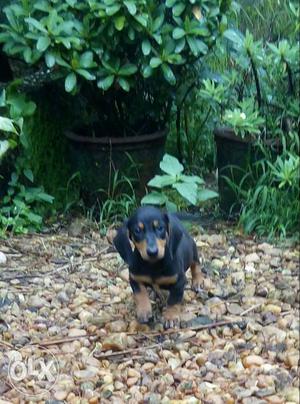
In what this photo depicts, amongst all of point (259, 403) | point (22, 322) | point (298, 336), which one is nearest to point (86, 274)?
point (22, 322)

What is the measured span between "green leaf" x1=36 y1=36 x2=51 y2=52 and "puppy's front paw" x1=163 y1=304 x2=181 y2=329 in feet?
5.56

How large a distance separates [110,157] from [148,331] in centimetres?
179

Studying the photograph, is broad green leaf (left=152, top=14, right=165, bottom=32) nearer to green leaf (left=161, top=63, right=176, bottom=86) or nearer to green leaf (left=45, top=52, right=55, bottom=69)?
green leaf (left=161, top=63, right=176, bottom=86)

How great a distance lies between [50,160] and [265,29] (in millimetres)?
1775

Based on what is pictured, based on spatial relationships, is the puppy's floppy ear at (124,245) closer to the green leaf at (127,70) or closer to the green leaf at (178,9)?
the green leaf at (127,70)

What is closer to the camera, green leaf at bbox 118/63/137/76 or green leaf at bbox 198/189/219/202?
green leaf at bbox 198/189/219/202

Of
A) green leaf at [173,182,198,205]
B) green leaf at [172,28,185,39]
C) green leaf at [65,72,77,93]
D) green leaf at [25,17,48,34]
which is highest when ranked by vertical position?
green leaf at [172,28,185,39]

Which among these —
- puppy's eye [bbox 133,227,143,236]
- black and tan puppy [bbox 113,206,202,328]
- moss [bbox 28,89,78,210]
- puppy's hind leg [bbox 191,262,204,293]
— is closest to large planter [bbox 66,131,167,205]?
moss [bbox 28,89,78,210]

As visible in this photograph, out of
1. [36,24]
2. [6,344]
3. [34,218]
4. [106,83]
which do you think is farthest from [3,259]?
[36,24]

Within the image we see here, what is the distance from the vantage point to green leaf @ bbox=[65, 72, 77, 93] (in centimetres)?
468

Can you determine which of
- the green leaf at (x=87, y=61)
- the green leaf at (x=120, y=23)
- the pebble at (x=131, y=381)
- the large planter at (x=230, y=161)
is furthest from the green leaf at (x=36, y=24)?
the pebble at (x=131, y=381)

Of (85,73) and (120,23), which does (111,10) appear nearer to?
(120,23)

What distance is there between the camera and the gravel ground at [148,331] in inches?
119

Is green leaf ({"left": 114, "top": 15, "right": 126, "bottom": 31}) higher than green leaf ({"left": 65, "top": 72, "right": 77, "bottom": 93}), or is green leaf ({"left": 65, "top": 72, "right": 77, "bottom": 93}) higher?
green leaf ({"left": 114, "top": 15, "right": 126, "bottom": 31})
